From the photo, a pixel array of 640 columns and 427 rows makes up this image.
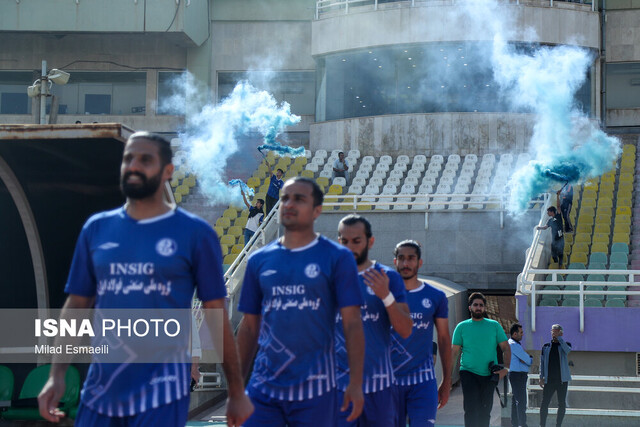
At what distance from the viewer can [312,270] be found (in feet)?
19.4

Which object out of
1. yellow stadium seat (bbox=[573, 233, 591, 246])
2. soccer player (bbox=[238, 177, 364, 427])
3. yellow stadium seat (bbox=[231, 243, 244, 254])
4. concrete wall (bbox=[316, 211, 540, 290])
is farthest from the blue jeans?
soccer player (bbox=[238, 177, 364, 427])

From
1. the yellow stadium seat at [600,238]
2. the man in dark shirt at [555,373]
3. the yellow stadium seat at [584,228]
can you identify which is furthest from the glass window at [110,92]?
the man in dark shirt at [555,373]

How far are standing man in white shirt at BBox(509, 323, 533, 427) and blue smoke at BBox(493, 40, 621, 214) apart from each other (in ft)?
40.4

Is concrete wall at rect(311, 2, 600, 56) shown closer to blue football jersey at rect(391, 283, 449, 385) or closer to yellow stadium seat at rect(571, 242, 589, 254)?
yellow stadium seat at rect(571, 242, 589, 254)

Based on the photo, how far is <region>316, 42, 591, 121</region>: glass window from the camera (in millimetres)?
32469

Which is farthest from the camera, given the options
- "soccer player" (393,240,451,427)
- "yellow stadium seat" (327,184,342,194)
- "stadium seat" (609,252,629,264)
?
"yellow stadium seat" (327,184,342,194)

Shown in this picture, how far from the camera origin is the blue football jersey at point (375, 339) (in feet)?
24.3

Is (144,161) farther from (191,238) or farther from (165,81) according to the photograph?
(165,81)

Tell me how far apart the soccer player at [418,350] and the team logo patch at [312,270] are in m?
2.87

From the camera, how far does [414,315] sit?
887 centimetres

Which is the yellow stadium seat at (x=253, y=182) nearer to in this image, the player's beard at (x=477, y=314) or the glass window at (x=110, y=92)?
the glass window at (x=110, y=92)

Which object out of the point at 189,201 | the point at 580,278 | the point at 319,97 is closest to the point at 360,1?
the point at 319,97

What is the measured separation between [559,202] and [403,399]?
14.6 metres

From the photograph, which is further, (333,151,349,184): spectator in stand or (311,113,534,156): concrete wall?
(311,113,534,156): concrete wall
